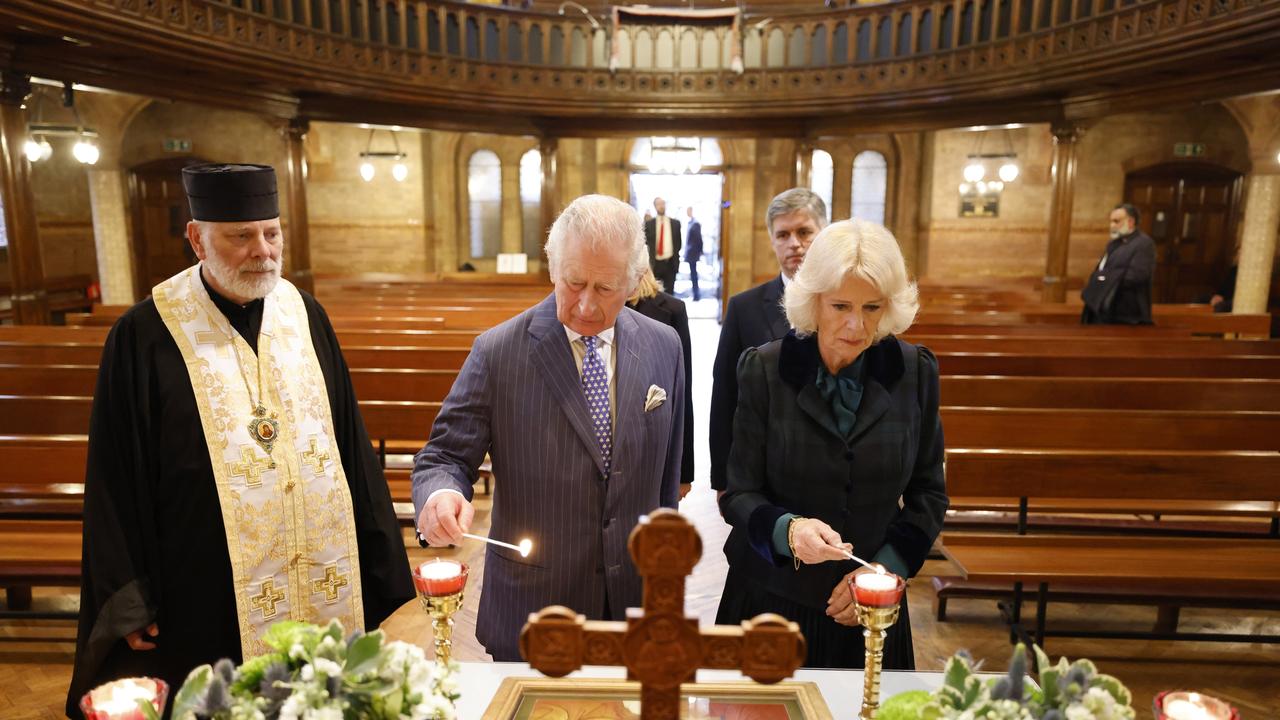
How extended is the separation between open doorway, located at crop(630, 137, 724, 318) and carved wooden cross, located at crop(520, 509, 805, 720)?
1307cm

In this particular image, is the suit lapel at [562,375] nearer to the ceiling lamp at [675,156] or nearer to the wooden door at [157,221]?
the ceiling lamp at [675,156]

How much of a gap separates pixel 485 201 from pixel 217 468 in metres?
13.9

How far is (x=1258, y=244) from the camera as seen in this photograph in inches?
452

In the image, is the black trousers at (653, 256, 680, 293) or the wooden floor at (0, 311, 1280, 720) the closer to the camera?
the wooden floor at (0, 311, 1280, 720)

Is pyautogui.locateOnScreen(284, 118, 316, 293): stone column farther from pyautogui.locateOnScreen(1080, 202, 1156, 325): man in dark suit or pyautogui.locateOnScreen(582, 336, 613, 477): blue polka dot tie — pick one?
pyautogui.locateOnScreen(582, 336, 613, 477): blue polka dot tie

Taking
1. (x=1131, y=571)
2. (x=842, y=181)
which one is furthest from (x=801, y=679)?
(x=842, y=181)

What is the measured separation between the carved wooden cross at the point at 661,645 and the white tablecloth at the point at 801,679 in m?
0.47

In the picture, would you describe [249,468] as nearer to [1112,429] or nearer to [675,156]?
[1112,429]

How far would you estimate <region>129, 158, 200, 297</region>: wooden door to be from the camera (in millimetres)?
12367

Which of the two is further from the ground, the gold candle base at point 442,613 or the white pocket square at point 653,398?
the white pocket square at point 653,398

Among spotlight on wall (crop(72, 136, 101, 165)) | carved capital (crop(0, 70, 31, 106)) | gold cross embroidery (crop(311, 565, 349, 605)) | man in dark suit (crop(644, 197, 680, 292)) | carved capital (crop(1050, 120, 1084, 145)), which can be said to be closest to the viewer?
gold cross embroidery (crop(311, 565, 349, 605))

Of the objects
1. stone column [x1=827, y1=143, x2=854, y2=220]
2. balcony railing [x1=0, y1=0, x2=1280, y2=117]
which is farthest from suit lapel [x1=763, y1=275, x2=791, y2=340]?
stone column [x1=827, y1=143, x2=854, y2=220]

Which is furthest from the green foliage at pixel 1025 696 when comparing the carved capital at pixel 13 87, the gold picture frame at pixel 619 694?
the carved capital at pixel 13 87

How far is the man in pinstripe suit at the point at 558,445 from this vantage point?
1698 mm
